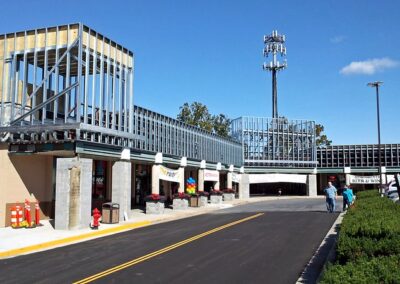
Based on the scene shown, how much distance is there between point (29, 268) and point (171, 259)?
143 inches

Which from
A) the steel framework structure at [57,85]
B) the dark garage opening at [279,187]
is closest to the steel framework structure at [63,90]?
the steel framework structure at [57,85]

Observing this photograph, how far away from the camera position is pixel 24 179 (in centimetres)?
2183

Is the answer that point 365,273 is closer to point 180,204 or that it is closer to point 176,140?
point 180,204

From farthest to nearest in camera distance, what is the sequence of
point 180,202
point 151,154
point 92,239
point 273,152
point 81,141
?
point 273,152, point 180,202, point 151,154, point 81,141, point 92,239

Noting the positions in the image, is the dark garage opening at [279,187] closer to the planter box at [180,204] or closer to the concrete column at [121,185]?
the planter box at [180,204]

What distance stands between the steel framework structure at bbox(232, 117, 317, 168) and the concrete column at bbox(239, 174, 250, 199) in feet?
7.39

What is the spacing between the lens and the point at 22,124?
21.6 meters

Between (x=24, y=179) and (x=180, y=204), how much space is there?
1231cm

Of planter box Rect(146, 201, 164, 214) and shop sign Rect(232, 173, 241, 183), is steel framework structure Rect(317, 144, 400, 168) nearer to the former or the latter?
shop sign Rect(232, 173, 241, 183)

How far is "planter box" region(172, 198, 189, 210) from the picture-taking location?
31344 millimetres

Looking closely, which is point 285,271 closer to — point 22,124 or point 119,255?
point 119,255

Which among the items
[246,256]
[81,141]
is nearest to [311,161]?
[81,141]

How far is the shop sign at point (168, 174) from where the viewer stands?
30328mm

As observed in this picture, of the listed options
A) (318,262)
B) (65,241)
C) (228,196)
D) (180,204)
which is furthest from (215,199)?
(318,262)
